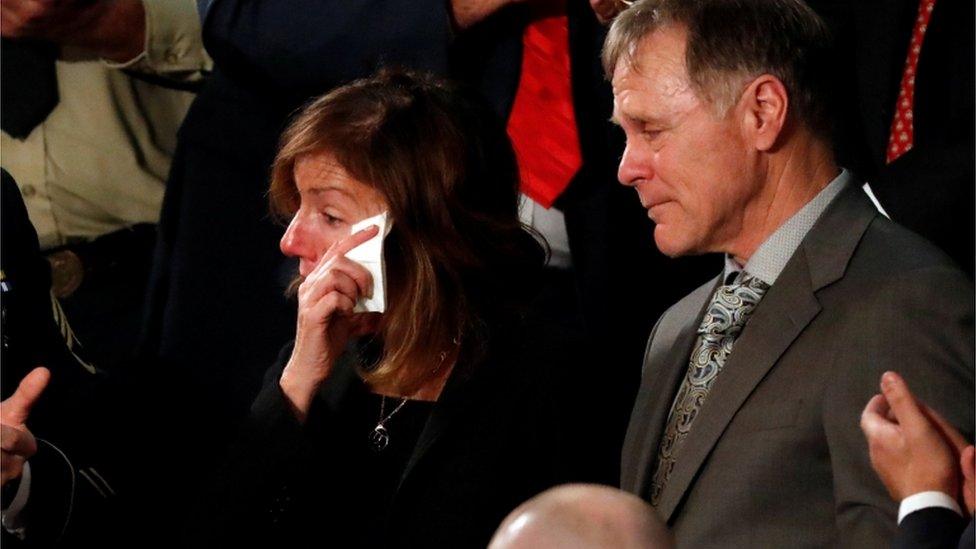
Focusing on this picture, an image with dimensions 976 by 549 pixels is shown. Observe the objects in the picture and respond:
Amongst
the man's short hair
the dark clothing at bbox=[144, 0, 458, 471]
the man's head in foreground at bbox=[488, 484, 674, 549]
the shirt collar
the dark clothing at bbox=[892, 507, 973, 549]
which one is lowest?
the dark clothing at bbox=[144, 0, 458, 471]

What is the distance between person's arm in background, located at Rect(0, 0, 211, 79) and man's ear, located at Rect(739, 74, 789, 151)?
4.36 ft

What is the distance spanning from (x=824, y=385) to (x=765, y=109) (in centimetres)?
45

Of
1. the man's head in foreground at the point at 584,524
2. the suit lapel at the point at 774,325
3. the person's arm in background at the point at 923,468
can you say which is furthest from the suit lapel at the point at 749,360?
the man's head in foreground at the point at 584,524

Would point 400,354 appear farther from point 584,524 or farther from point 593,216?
point 584,524

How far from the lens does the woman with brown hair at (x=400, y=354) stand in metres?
2.54

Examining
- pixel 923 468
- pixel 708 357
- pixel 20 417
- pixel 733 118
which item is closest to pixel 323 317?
pixel 20 417

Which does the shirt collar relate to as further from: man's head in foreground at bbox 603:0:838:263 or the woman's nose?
the woman's nose

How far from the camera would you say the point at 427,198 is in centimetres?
263

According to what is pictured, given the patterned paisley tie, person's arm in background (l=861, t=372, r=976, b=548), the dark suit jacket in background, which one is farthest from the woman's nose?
person's arm in background (l=861, t=372, r=976, b=548)

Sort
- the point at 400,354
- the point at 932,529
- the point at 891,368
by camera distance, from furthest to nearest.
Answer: the point at 400,354 < the point at 891,368 < the point at 932,529

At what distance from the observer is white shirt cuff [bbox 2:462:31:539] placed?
2418 mm

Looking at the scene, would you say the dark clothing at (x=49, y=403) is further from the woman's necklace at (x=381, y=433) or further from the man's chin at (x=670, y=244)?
the man's chin at (x=670, y=244)

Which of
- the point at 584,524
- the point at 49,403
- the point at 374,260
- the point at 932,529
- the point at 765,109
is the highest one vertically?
the point at 584,524

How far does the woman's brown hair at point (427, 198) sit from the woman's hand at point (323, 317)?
0.08m
